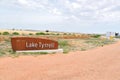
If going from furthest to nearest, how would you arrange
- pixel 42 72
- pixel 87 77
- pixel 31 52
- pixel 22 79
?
1. pixel 31 52
2. pixel 42 72
3. pixel 87 77
4. pixel 22 79

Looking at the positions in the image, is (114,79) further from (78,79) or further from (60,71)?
(60,71)

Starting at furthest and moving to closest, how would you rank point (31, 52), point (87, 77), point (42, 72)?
point (31, 52)
point (42, 72)
point (87, 77)

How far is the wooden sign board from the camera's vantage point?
2439 cm

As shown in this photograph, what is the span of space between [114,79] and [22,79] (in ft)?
11.4

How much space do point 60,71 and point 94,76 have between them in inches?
70.7

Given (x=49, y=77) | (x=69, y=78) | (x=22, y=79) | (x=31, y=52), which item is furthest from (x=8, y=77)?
(x=31, y=52)

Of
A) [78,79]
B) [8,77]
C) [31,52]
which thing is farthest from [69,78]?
[31,52]

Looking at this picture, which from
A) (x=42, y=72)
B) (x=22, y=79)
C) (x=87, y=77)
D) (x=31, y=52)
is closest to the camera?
(x=22, y=79)

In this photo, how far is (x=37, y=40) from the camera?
25203mm

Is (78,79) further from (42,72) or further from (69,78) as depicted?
(42,72)

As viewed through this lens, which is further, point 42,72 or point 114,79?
point 42,72

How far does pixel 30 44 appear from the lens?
24.9 m

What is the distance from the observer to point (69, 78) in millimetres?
11875

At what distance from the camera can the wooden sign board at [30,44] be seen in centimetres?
2439
